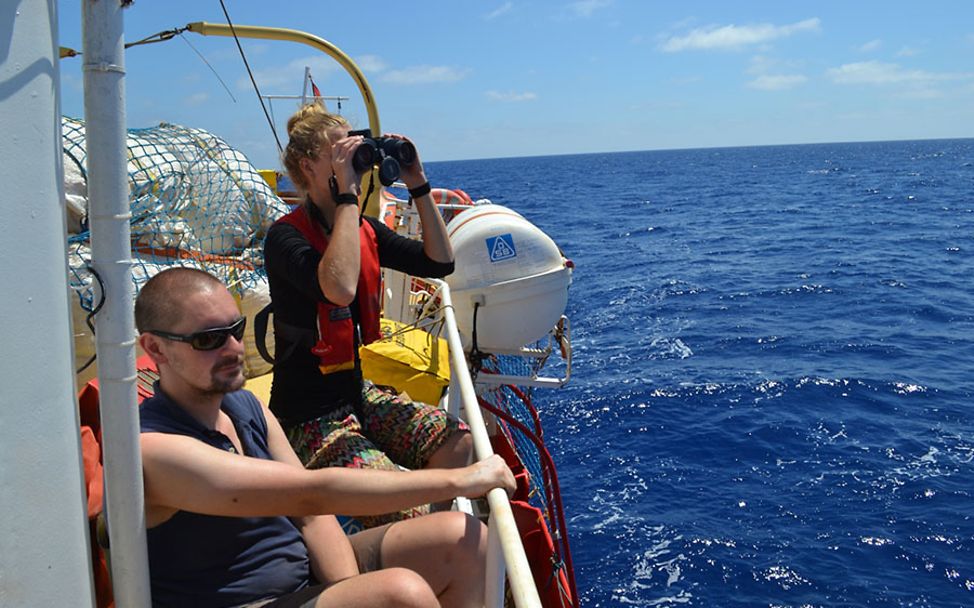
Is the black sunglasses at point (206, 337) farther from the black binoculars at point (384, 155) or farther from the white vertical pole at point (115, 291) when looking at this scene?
the black binoculars at point (384, 155)

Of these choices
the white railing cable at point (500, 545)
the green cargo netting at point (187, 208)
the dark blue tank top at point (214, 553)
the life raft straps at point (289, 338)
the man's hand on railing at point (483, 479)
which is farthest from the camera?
the green cargo netting at point (187, 208)

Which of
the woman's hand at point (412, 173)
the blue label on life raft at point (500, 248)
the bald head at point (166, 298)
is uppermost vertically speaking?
the woman's hand at point (412, 173)

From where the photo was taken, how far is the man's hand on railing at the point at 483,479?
2006 millimetres

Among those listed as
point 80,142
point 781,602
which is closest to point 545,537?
point 80,142

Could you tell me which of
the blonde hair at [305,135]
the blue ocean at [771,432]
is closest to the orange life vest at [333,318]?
the blonde hair at [305,135]

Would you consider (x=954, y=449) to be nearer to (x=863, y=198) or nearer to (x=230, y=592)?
(x=230, y=592)

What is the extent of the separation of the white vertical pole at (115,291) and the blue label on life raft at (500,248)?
328 centimetres

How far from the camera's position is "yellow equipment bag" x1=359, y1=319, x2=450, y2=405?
3861mm

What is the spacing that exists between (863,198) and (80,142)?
41939 mm

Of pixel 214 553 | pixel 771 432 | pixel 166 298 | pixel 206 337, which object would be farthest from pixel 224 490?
pixel 771 432

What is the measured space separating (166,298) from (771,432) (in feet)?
28.0

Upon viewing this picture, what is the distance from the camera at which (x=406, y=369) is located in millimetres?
3885

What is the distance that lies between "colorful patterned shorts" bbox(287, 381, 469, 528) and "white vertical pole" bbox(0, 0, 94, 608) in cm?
119

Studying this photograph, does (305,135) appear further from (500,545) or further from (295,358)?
(500,545)
